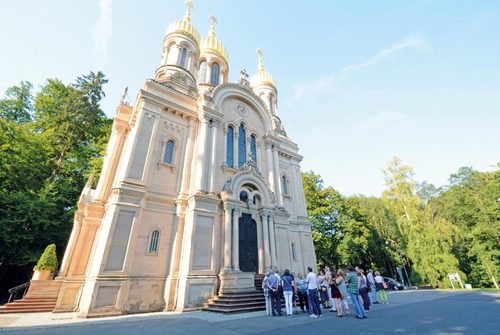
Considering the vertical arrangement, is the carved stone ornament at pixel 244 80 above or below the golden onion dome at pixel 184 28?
→ below

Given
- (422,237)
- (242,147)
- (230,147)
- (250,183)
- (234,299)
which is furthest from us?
(422,237)

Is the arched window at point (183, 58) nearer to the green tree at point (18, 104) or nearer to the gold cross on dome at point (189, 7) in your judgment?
the gold cross on dome at point (189, 7)

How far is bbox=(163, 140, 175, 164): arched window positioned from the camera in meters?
14.0

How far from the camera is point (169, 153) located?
14250 millimetres

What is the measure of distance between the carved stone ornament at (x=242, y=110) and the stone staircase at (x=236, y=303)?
12.3 metres

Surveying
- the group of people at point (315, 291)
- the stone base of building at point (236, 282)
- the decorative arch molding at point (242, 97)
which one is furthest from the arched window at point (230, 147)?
the group of people at point (315, 291)

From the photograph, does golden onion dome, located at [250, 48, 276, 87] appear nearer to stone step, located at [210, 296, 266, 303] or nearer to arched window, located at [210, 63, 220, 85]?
arched window, located at [210, 63, 220, 85]

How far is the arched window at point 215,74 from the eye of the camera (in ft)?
77.7

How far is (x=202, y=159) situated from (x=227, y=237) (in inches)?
181

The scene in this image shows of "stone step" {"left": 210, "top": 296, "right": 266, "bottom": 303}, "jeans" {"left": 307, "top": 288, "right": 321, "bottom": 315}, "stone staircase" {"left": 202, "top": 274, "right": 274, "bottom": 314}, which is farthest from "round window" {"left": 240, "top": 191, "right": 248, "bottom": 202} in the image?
"jeans" {"left": 307, "top": 288, "right": 321, "bottom": 315}

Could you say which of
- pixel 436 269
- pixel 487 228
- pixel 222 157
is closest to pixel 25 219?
pixel 222 157

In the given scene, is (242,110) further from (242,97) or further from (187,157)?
(187,157)

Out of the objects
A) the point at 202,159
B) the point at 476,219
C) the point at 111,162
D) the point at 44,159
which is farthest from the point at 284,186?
the point at 476,219

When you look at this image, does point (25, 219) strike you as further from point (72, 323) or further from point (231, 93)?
point (231, 93)
